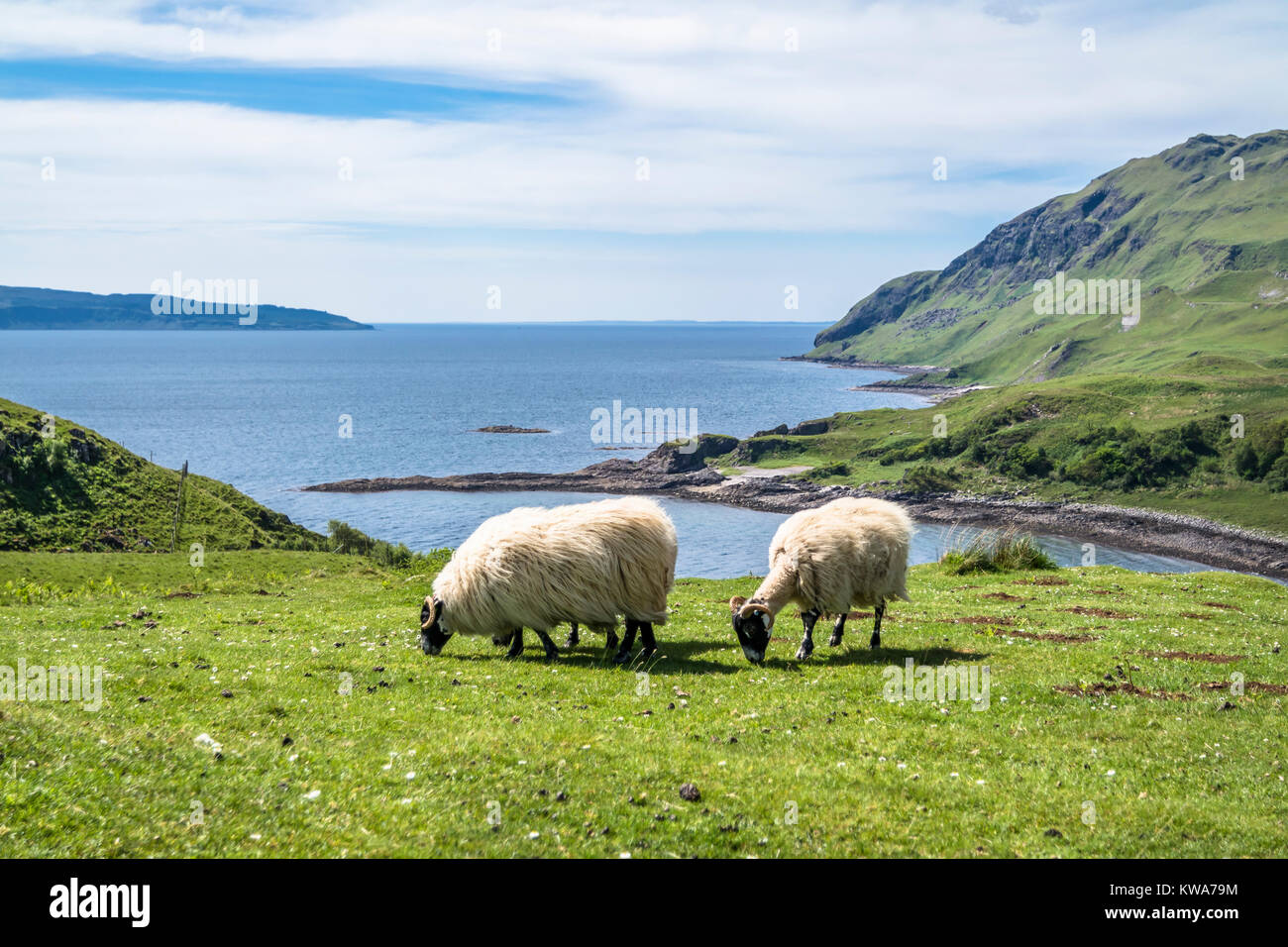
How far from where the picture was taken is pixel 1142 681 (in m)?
16.6

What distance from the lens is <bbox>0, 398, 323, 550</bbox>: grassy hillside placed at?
253 ft

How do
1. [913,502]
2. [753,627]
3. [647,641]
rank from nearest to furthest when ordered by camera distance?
[753,627] → [647,641] → [913,502]

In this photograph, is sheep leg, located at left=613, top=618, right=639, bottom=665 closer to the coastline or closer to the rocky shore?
the rocky shore

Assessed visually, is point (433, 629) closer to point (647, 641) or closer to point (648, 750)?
point (647, 641)

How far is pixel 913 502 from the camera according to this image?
158 meters

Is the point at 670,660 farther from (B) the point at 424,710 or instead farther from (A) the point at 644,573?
(B) the point at 424,710

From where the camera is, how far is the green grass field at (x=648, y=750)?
9.45m

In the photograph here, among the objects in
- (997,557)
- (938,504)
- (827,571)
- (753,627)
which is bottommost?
(938,504)

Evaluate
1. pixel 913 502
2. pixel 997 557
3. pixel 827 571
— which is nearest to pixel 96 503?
pixel 997 557

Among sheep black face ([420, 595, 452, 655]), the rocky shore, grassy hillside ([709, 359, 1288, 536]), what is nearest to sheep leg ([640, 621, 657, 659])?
sheep black face ([420, 595, 452, 655])

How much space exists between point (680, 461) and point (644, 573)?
525ft

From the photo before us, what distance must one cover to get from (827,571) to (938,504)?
143609 millimetres

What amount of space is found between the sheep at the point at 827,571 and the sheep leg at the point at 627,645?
93.5 inches
